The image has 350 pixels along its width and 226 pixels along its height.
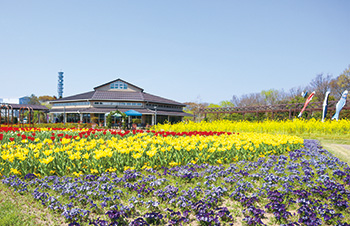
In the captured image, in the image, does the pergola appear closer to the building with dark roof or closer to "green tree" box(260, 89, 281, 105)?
the building with dark roof

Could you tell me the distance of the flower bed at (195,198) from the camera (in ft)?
11.5

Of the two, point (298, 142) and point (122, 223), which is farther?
point (298, 142)

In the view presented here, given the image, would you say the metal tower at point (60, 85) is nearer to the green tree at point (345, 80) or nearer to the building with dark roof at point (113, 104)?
the building with dark roof at point (113, 104)

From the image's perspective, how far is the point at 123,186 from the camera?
470 centimetres

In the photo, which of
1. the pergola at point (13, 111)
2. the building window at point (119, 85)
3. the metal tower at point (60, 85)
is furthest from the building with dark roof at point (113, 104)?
the metal tower at point (60, 85)

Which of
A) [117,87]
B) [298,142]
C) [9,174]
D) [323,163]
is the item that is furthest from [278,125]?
[117,87]

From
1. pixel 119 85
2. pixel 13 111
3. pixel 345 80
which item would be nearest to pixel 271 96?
pixel 345 80

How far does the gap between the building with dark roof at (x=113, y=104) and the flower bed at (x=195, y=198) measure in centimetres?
3299

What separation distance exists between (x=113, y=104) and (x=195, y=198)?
38273mm

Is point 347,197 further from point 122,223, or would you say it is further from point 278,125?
point 278,125

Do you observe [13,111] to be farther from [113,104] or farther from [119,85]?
[119,85]

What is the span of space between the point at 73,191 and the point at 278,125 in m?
14.0

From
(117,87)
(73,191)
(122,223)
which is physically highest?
(117,87)

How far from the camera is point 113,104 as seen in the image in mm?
40750
